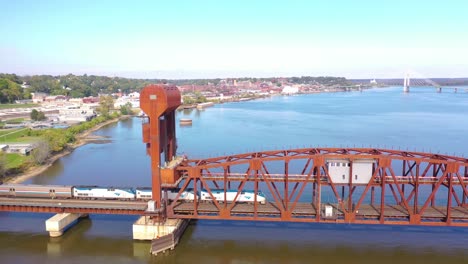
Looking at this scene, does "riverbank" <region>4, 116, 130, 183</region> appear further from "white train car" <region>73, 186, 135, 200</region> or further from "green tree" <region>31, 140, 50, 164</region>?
"white train car" <region>73, 186, 135, 200</region>

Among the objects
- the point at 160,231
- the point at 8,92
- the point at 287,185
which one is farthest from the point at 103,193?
the point at 8,92

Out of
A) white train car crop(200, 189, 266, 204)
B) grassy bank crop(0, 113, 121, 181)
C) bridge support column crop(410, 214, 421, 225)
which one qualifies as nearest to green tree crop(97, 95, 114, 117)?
grassy bank crop(0, 113, 121, 181)

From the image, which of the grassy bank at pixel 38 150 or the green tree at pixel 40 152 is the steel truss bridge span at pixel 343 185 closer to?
the grassy bank at pixel 38 150

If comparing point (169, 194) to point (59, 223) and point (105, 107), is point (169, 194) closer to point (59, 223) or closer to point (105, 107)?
point (59, 223)

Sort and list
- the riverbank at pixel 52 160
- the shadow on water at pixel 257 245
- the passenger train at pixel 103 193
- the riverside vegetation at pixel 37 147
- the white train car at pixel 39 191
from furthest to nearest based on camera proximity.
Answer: the riverside vegetation at pixel 37 147
the riverbank at pixel 52 160
the white train car at pixel 39 191
the passenger train at pixel 103 193
the shadow on water at pixel 257 245

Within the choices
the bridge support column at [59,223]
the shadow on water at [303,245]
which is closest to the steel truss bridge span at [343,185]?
the shadow on water at [303,245]

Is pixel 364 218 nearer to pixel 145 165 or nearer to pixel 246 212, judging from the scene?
pixel 246 212

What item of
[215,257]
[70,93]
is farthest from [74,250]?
[70,93]
